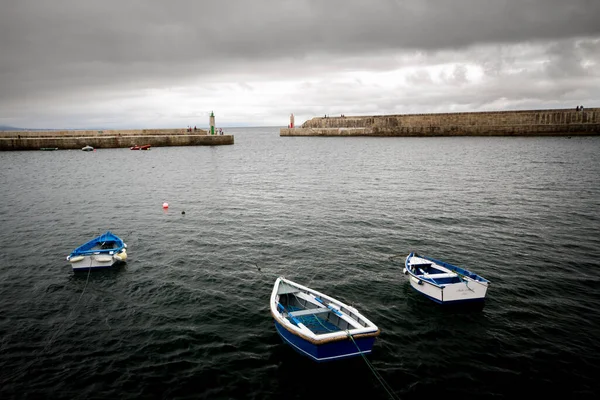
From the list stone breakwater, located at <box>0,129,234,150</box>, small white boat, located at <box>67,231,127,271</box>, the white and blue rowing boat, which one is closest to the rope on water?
the white and blue rowing boat

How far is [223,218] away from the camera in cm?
2523

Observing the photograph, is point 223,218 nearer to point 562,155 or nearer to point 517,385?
point 517,385

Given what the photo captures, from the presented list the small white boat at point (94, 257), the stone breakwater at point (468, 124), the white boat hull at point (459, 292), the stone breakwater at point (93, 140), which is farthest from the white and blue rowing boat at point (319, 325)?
the stone breakwater at point (468, 124)

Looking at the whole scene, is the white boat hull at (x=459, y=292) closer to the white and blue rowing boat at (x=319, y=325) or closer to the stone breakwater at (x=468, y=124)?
the white and blue rowing boat at (x=319, y=325)

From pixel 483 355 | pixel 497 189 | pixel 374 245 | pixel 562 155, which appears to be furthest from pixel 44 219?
pixel 562 155

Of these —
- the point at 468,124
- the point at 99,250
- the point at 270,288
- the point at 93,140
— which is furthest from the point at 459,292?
the point at 468,124

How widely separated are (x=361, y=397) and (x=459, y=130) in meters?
124

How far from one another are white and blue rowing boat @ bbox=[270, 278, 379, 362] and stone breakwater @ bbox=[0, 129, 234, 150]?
8507cm

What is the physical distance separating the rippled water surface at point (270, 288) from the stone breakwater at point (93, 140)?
5685 centimetres

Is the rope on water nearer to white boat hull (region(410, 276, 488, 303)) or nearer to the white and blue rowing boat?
Answer: the white and blue rowing boat

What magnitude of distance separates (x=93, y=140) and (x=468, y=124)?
113m

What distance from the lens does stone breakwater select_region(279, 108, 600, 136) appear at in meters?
98.7

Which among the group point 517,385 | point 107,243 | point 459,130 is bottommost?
point 517,385

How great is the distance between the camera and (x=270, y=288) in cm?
1487
